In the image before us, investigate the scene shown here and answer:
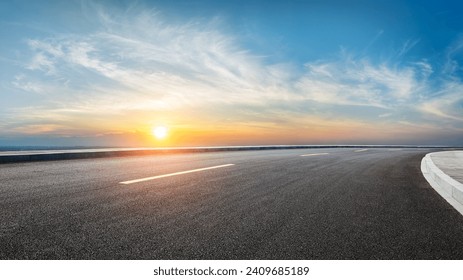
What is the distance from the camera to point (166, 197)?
4.49m

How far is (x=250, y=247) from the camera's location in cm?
260

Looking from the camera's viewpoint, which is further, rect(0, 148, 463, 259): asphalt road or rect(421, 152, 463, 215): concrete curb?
rect(421, 152, 463, 215): concrete curb

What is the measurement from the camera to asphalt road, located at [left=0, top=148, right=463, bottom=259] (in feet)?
8.29

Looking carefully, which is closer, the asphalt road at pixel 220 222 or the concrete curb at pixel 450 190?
the asphalt road at pixel 220 222

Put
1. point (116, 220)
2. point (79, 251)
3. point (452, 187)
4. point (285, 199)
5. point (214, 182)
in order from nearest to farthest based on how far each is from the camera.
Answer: point (79, 251)
point (116, 220)
point (285, 199)
point (452, 187)
point (214, 182)

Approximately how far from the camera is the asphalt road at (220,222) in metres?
2.53

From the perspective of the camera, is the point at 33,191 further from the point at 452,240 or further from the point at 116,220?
the point at 452,240

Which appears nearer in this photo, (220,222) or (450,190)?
(220,222)

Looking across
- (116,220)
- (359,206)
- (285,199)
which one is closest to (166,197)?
(116,220)

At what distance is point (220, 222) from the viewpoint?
10.7 feet
